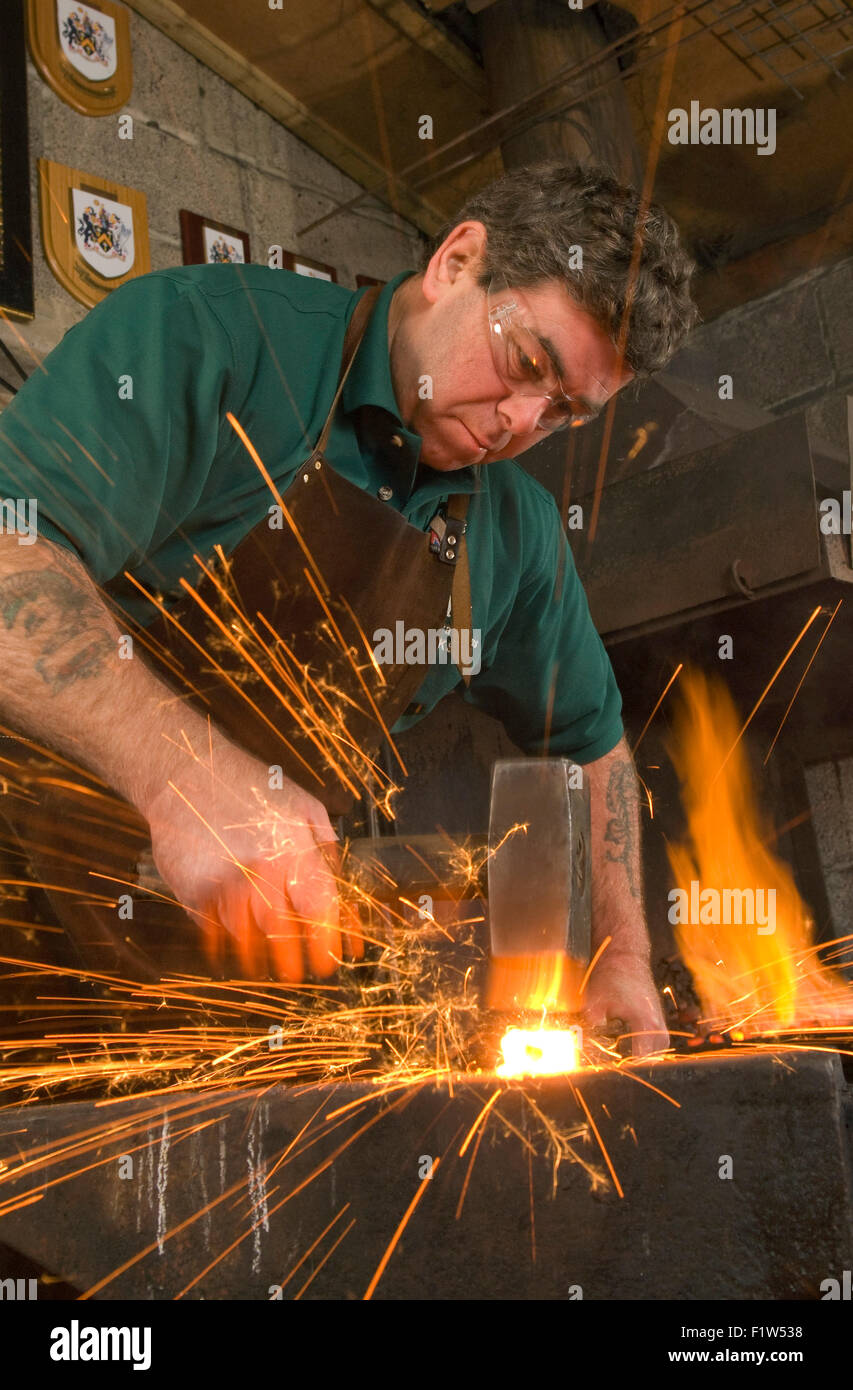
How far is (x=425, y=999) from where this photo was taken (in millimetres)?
2459

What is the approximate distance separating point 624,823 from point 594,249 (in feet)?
3.04

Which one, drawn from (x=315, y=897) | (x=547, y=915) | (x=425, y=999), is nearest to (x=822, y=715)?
(x=425, y=999)

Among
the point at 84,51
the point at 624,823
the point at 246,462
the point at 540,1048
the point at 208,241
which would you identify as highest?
the point at 84,51

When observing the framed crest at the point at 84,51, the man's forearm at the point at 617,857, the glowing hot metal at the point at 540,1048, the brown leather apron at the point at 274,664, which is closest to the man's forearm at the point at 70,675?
the brown leather apron at the point at 274,664

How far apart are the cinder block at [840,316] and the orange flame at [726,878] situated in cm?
109

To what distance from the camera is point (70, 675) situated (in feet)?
3.84

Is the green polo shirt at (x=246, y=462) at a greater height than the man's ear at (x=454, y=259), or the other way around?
the man's ear at (x=454, y=259)

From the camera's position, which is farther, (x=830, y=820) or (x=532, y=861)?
(x=830, y=820)

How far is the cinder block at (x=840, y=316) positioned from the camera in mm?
3070

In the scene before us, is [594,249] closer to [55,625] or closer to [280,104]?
[55,625]

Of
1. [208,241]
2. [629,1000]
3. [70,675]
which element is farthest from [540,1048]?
[208,241]

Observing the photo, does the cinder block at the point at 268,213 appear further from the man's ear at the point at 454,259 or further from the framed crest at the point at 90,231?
the man's ear at the point at 454,259

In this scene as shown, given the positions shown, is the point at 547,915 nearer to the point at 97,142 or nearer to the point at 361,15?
the point at 97,142

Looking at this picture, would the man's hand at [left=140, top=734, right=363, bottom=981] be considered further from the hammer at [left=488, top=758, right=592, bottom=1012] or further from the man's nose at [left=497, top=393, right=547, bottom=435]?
the man's nose at [left=497, top=393, right=547, bottom=435]
